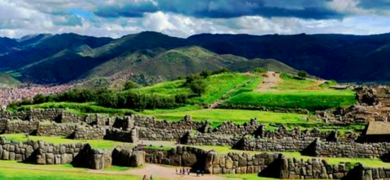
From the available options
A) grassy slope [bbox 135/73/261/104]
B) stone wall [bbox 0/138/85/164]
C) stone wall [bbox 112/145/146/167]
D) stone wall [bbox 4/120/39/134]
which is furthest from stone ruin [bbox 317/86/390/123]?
stone wall [bbox 0/138/85/164]

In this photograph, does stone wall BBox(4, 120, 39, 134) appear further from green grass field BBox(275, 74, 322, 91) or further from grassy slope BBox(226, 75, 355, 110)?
green grass field BBox(275, 74, 322, 91)

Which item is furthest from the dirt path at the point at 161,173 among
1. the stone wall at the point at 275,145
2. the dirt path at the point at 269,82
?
the dirt path at the point at 269,82

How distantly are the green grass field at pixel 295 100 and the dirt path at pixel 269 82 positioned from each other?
1008 centimetres

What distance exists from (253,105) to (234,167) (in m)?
66.8

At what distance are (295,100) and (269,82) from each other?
1384 inches

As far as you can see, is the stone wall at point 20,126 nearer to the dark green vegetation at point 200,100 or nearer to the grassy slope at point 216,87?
the dark green vegetation at point 200,100

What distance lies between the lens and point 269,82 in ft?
454

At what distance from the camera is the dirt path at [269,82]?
4928 inches

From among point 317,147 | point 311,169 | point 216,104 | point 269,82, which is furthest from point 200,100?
point 311,169

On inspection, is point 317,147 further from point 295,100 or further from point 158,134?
point 295,100

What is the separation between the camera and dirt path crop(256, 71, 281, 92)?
4928 inches

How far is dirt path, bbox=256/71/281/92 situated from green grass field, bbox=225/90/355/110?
397 inches

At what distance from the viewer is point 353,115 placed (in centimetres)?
8300

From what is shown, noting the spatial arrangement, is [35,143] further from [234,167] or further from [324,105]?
[324,105]
